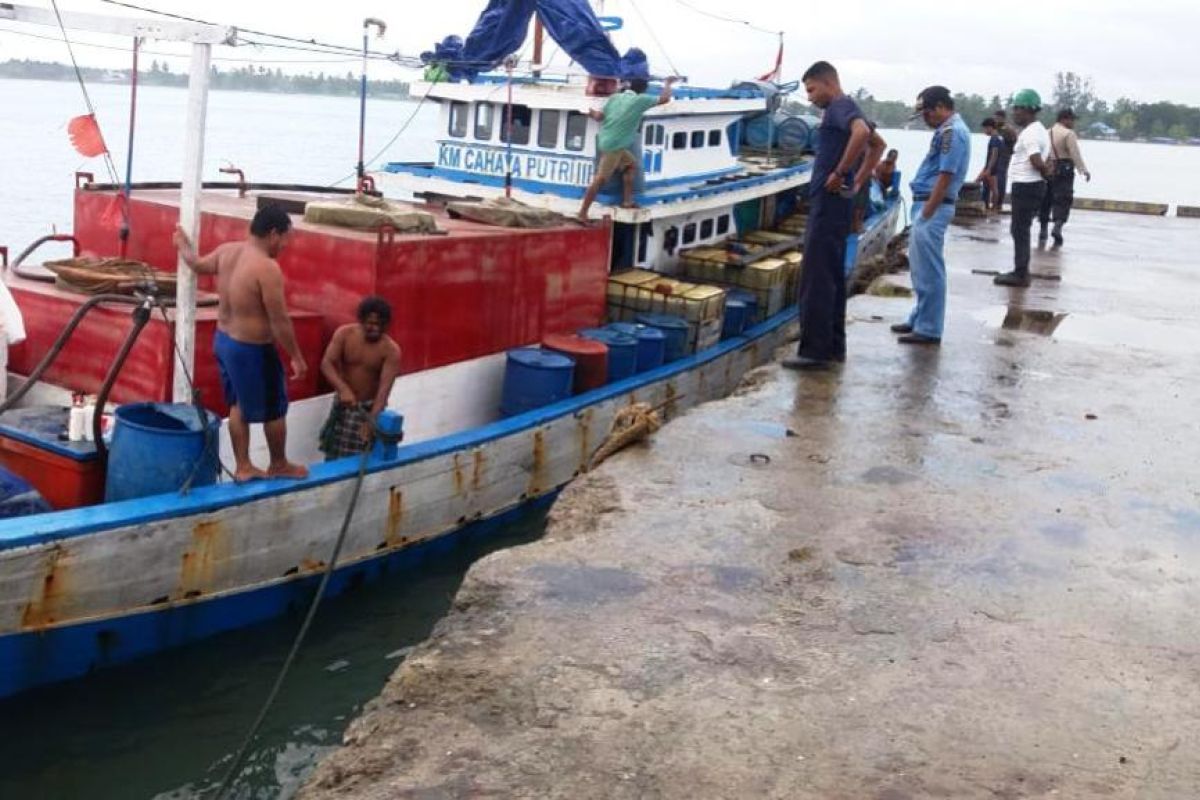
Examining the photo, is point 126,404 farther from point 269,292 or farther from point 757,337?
point 757,337

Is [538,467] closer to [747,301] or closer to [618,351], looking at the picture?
[618,351]

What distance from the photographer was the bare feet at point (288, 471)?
7020 millimetres

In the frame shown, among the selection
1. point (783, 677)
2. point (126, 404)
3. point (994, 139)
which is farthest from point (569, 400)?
point (994, 139)

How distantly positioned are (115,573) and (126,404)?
Answer: 4.11 feet

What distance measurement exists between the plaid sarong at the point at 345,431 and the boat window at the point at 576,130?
510 cm

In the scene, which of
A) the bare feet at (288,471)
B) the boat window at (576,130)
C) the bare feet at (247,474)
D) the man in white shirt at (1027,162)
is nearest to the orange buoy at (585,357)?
the boat window at (576,130)

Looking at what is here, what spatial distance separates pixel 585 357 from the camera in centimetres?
978

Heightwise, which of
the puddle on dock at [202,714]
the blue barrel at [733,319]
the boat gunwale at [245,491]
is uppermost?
the blue barrel at [733,319]

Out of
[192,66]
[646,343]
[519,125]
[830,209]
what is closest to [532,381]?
[646,343]

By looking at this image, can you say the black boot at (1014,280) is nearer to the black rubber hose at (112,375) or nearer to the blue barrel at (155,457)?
the blue barrel at (155,457)

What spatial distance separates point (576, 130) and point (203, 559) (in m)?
6.64

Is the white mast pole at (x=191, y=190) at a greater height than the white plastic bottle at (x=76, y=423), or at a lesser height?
greater

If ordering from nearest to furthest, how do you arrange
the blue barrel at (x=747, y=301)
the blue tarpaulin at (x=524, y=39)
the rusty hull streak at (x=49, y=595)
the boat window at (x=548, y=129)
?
1. the rusty hull streak at (x=49, y=595)
2. the blue tarpaulin at (x=524, y=39)
3. the boat window at (x=548, y=129)
4. the blue barrel at (x=747, y=301)

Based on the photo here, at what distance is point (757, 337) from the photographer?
41.8 feet
